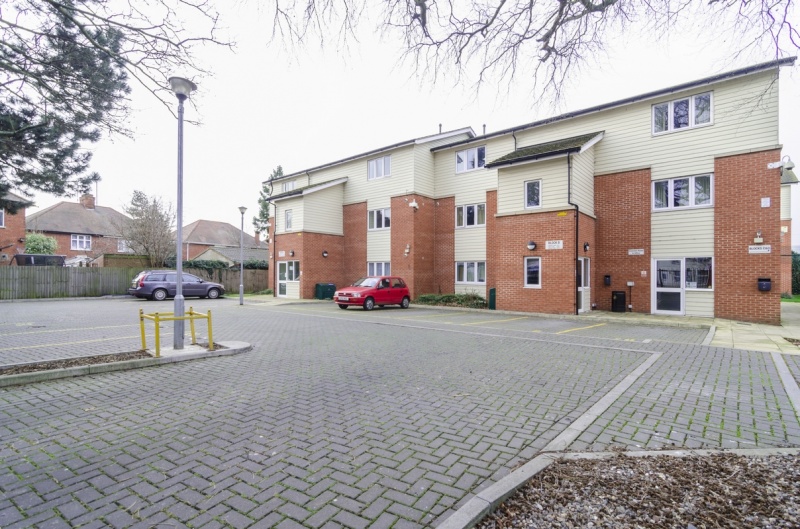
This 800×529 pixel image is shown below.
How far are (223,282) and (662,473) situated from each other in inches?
1266

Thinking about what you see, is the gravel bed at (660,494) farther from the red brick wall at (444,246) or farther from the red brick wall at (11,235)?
the red brick wall at (11,235)

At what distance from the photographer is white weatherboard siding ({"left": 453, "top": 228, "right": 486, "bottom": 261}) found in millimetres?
21406

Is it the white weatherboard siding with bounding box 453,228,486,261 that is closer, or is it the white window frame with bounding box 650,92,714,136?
the white window frame with bounding box 650,92,714,136

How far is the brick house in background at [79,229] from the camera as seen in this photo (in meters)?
39.7

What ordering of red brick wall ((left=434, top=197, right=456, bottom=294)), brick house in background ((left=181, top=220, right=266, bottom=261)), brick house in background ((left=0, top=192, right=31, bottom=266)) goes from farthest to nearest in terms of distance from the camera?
brick house in background ((left=181, top=220, right=266, bottom=261)) → brick house in background ((left=0, top=192, right=31, bottom=266)) → red brick wall ((left=434, top=197, right=456, bottom=294))

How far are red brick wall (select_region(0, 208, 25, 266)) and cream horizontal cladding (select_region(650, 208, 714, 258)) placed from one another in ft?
137

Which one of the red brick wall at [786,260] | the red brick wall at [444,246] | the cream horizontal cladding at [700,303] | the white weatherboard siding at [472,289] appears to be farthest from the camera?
the red brick wall at [786,260]

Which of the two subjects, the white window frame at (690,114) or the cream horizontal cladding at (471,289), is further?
the cream horizontal cladding at (471,289)

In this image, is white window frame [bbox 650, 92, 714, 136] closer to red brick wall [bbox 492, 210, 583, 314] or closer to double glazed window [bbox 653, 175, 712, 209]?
double glazed window [bbox 653, 175, 712, 209]

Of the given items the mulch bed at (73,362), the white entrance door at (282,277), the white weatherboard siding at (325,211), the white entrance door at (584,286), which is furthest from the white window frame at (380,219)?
the mulch bed at (73,362)

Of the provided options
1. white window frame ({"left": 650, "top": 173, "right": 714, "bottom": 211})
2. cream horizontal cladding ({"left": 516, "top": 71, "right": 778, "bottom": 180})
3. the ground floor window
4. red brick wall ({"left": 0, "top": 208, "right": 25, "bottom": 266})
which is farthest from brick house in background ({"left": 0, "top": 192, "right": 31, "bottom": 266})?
white window frame ({"left": 650, "top": 173, "right": 714, "bottom": 211})

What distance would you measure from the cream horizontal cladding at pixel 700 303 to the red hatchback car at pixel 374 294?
11.8m

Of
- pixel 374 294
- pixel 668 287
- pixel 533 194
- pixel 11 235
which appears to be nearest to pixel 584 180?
pixel 533 194

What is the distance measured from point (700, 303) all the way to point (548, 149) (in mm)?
8179
